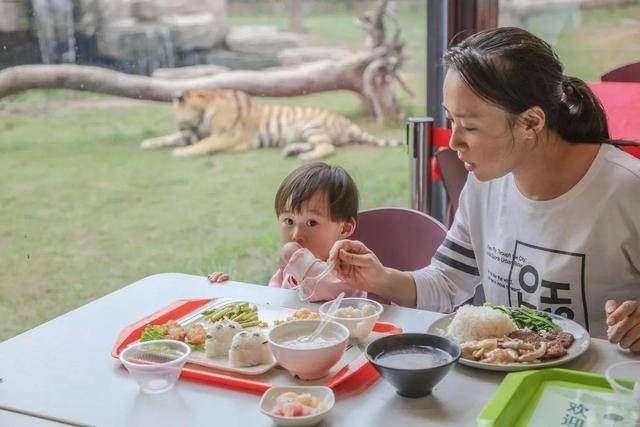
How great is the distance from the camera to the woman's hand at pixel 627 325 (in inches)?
54.0

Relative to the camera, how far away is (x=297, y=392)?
4.03ft

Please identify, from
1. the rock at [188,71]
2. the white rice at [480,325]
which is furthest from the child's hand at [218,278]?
the rock at [188,71]

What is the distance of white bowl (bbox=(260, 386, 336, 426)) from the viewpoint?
1153 mm

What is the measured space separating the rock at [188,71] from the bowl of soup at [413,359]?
221 cm

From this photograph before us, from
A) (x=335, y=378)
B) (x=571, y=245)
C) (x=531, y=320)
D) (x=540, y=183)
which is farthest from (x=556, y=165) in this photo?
(x=335, y=378)

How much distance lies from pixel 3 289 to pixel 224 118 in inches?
49.8

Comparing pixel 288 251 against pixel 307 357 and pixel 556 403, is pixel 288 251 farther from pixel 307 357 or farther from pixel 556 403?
pixel 556 403

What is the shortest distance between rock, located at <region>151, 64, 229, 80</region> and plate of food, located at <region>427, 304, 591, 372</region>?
2.08 meters

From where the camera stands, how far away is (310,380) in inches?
51.9

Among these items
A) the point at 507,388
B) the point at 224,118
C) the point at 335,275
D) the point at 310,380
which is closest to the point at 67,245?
the point at 224,118

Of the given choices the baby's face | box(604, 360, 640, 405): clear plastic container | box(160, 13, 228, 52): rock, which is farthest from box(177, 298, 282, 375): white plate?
box(160, 13, 228, 52): rock

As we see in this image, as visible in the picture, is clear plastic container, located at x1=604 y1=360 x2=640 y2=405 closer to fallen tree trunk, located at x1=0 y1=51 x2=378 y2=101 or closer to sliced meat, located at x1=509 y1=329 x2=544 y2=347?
sliced meat, located at x1=509 y1=329 x2=544 y2=347

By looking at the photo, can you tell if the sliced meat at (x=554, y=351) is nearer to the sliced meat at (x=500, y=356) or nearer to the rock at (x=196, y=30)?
the sliced meat at (x=500, y=356)

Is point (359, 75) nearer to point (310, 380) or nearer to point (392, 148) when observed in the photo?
point (392, 148)
